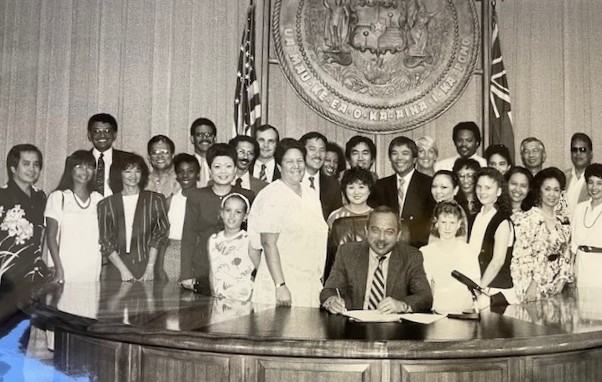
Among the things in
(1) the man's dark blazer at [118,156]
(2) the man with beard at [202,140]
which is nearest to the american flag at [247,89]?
(2) the man with beard at [202,140]

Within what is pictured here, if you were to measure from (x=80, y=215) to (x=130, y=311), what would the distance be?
975 mm

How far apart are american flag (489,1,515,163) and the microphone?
899 millimetres

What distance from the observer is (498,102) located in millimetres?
4359

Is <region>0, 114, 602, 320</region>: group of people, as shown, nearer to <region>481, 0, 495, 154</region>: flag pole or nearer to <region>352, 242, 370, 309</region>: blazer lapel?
<region>352, 242, 370, 309</region>: blazer lapel

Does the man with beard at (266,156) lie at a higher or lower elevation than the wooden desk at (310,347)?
higher

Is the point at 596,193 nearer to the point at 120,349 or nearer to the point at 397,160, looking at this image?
the point at 397,160

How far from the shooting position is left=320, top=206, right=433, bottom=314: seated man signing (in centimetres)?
362

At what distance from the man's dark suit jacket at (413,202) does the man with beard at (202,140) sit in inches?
38.4

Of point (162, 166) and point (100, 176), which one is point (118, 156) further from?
point (162, 166)

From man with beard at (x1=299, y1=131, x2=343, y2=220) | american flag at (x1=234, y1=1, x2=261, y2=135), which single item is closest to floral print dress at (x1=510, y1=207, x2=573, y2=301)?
man with beard at (x1=299, y1=131, x2=343, y2=220)

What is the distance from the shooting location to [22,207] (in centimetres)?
391

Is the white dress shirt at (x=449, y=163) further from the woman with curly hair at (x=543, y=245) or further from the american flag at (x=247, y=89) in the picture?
the american flag at (x=247, y=89)

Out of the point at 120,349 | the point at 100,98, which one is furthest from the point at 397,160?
the point at 120,349

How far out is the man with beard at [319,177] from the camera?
4062 millimetres
